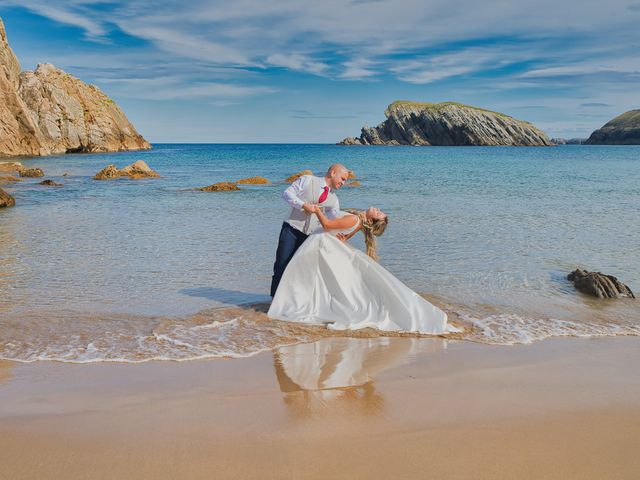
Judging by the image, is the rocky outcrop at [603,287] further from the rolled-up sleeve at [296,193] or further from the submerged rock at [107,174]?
the submerged rock at [107,174]

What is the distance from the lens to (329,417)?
14.2 ft

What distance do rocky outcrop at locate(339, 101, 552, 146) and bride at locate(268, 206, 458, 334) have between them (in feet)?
519

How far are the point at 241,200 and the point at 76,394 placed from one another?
19.7m

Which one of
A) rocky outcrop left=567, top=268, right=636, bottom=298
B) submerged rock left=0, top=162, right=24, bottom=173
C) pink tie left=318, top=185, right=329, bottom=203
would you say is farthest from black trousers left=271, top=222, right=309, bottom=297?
submerged rock left=0, top=162, right=24, bottom=173

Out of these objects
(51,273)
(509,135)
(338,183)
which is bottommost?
(51,273)

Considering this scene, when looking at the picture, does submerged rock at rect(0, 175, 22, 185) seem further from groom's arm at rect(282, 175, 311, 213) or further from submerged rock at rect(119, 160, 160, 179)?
groom's arm at rect(282, 175, 311, 213)

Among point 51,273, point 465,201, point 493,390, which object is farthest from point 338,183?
point 465,201

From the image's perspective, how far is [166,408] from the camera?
450 cm

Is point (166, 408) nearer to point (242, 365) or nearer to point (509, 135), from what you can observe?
point (242, 365)

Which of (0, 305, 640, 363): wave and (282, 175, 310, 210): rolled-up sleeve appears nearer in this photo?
(0, 305, 640, 363): wave

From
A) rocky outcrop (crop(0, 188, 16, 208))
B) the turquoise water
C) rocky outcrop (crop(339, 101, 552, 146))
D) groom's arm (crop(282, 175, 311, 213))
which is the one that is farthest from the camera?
rocky outcrop (crop(339, 101, 552, 146))

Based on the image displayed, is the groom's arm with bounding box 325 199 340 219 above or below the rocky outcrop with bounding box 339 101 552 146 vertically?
below

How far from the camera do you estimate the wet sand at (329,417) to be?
3592mm

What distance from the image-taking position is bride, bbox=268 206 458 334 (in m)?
7.16
